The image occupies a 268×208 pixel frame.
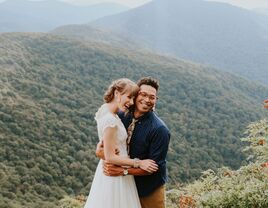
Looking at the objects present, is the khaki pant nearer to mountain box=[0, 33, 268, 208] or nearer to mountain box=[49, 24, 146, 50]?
mountain box=[0, 33, 268, 208]

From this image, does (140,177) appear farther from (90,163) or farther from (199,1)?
(199,1)

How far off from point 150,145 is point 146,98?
363 millimetres

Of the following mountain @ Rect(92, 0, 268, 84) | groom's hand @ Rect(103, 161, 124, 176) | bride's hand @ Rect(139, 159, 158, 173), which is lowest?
mountain @ Rect(92, 0, 268, 84)

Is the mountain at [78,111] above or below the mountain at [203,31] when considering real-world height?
above

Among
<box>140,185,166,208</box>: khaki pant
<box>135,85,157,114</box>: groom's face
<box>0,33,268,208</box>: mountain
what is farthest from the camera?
<box>0,33,268,208</box>: mountain

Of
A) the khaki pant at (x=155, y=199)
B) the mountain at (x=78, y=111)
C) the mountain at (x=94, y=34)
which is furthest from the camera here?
the mountain at (x=94, y=34)

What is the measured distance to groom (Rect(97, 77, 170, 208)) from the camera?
10.9ft

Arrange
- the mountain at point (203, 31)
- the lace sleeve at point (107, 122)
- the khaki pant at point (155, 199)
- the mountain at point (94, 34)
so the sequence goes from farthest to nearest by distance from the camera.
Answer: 1. the mountain at point (203, 31)
2. the mountain at point (94, 34)
3. the khaki pant at point (155, 199)
4. the lace sleeve at point (107, 122)

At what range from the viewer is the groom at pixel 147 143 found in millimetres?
3328

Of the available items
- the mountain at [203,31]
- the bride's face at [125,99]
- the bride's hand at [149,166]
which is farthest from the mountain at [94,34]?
the bride's hand at [149,166]

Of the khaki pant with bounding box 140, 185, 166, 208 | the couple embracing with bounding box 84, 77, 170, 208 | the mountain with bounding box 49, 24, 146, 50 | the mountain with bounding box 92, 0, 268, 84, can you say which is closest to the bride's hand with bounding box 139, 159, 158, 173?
the couple embracing with bounding box 84, 77, 170, 208

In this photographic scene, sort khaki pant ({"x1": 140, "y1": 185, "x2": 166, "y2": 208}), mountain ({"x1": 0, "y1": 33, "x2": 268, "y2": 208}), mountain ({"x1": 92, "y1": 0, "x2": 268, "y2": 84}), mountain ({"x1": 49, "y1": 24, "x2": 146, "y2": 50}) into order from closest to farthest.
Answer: khaki pant ({"x1": 140, "y1": 185, "x2": 166, "y2": 208}) → mountain ({"x1": 0, "y1": 33, "x2": 268, "y2": 208}) → mountain ({"x1": 49, "y1": 24, "x2": 146, "y2": 50}) → mountain ({"x1": 92, "y1": 0, "x2": 268, "y2": 84})

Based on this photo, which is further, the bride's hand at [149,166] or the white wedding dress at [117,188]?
the white wedding dress at [117,188]

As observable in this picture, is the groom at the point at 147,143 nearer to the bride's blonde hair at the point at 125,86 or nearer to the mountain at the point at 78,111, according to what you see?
the bride's blonde hair at the point at 125,86
